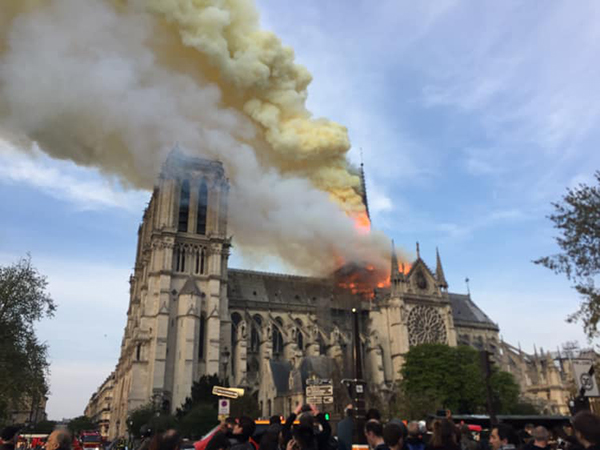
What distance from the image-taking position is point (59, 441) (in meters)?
5.64

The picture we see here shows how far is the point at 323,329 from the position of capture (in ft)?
218

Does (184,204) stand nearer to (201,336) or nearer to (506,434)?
(201,336)

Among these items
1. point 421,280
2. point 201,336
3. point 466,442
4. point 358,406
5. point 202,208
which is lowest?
point 466,442

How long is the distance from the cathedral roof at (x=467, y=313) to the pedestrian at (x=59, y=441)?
8493 cm

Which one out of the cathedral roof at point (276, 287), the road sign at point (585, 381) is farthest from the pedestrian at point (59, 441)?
the cathedral roof at point (276, 287)

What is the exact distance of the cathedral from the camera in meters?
50.9

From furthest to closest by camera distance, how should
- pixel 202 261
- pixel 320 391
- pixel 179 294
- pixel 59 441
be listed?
pixel 202 261
pixel 179 294
pixel 320 391
pixel 59 441

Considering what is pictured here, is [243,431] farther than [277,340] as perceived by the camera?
No

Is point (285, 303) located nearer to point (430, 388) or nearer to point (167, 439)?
point (430, 388)

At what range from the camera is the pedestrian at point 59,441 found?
18.4 feet

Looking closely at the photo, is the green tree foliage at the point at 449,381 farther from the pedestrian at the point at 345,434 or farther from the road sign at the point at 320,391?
the pedestrian at the point at 345,434

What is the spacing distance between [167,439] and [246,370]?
173ft

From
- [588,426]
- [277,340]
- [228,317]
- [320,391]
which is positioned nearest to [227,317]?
[228,317]

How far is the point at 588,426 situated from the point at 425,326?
66.8m
